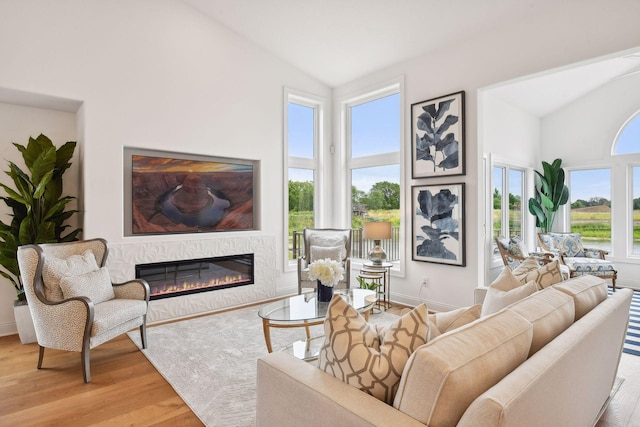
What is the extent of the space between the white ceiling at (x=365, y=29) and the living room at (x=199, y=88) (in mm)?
117

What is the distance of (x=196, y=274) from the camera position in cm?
431

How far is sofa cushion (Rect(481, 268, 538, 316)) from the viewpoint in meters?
1.94

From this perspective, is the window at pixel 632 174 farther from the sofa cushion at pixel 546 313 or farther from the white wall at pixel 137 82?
the white wall at pixel 137 82

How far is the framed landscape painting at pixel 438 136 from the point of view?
4027 mm

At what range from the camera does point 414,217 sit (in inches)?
176

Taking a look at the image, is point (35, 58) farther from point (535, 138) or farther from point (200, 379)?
point (535, 138)

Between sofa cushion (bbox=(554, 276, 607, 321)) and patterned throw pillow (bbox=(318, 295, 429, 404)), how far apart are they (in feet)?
3.44

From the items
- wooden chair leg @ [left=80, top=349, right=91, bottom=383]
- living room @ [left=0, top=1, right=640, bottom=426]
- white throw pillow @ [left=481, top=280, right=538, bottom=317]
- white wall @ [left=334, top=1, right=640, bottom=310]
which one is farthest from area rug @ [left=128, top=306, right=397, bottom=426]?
white throw pillow @ [left=481, top=280, right=538, bottom=317]

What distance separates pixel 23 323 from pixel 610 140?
26.2 feet

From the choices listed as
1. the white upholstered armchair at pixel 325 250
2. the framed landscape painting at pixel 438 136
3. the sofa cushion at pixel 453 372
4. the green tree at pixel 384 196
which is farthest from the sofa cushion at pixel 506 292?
the green tree at pixel 384 196

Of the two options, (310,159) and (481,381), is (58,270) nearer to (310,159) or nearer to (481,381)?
(481,381)

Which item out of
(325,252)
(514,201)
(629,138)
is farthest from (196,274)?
(629,138)

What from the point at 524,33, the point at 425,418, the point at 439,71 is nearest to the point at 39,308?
the point at 425,418

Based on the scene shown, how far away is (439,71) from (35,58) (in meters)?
4.14
